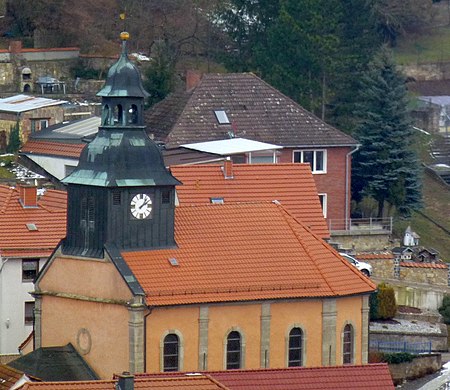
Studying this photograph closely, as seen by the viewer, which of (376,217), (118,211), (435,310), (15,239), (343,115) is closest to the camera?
(118,211)

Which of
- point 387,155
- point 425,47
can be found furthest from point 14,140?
point 425,47

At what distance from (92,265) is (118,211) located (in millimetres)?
1594

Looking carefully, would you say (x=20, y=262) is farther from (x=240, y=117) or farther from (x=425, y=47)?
(x=425, y=47)

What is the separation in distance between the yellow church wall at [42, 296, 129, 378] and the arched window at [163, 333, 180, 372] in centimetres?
116

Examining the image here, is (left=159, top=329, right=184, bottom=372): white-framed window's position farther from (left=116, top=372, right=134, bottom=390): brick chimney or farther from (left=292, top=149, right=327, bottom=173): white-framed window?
(left=292, top=149, right=327, bottom=173): white-framed window

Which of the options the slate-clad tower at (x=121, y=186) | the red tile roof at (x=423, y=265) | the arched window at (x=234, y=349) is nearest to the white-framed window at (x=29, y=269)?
the slate-clad tower at (x=121, y=186)

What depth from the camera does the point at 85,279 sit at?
7275 centimetres

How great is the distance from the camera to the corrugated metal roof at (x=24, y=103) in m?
101

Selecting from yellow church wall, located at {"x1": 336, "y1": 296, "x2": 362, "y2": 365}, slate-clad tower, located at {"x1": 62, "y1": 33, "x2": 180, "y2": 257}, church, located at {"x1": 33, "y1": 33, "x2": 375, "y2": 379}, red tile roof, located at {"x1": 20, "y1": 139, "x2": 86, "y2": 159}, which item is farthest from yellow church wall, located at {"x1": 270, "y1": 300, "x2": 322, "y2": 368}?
red tile roof, located at {"x1": 20, "y1": 139, "x2": 86, "y2": 159}

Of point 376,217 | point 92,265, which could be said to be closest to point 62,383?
point 92,265

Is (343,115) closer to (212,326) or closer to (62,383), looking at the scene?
(212,326)

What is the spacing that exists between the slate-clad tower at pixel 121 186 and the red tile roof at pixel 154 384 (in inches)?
323

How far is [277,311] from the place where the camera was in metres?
73.6

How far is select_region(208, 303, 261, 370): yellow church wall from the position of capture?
7262cm
